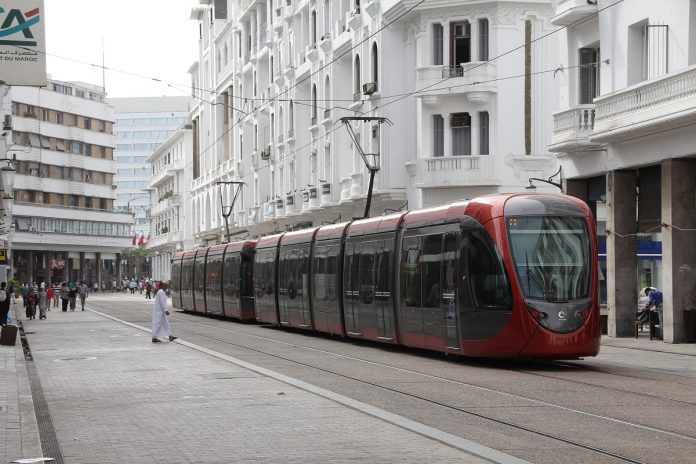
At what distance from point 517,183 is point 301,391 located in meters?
26.8

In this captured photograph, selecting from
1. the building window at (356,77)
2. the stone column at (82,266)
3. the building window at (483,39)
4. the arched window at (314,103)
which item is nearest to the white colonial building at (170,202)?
the stone column at (82,266)

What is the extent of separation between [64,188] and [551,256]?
101 m

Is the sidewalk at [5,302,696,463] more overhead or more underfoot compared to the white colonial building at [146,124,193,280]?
more underfoot

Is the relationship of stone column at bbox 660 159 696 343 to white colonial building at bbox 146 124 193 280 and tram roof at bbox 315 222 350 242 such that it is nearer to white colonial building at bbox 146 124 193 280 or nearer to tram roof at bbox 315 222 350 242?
tram roof at bbox 315 222 350 242

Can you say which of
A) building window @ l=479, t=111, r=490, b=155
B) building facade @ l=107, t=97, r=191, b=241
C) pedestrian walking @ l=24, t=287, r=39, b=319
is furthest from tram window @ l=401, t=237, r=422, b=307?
building facade @ l=107, t=97, r=191, b=241

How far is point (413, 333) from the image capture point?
2464 cm

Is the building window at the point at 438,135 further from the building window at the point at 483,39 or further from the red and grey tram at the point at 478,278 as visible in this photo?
the red and grey tram at the point at 478,278

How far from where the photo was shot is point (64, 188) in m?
117

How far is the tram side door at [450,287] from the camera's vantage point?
21984 mm

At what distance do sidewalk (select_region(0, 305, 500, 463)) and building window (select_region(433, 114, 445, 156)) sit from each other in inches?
843

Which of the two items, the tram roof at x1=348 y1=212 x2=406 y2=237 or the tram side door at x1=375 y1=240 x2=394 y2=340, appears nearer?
the tram roof at x1=348 y1=212 x2=406 y2=237

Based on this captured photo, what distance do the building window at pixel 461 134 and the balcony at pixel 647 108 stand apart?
460 inches

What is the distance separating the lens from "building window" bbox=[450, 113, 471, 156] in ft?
141

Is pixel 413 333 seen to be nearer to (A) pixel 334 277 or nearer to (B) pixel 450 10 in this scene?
(A) pixel 334 277
